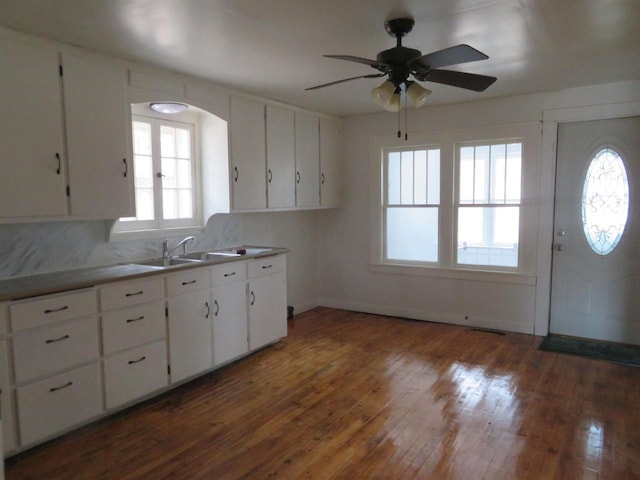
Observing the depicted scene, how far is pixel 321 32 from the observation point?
9.09ft

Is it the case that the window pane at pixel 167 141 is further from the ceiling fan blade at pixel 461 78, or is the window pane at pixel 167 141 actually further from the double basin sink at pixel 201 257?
the ceiling fan blade at pixel 461 78

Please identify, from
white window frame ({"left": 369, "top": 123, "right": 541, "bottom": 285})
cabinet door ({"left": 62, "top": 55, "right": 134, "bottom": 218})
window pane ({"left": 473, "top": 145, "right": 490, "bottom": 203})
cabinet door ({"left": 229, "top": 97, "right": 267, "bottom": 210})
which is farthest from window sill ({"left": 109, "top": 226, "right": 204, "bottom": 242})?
window pane ({"left": 473, "top": 145, "right": 490, "bottom": 203})

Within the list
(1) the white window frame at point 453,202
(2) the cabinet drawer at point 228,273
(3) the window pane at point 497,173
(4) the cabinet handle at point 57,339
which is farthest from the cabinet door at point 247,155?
(3) the window pane at point 497,173

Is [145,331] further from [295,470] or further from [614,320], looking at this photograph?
[614,320]

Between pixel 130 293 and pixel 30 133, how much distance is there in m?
1.17

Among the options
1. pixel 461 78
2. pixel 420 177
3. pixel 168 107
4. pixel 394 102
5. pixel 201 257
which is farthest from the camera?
pixel 420 177

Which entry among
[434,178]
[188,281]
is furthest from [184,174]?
[434,178]

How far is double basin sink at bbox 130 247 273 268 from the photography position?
3668 millimetres

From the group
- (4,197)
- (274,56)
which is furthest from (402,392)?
(4,197)

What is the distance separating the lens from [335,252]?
5914mm

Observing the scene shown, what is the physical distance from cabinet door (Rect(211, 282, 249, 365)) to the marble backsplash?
2.36ft

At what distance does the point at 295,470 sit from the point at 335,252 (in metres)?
3.68

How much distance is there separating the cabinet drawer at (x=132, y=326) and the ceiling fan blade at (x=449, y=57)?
2363 mm

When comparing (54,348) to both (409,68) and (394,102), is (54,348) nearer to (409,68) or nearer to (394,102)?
(394,102)
